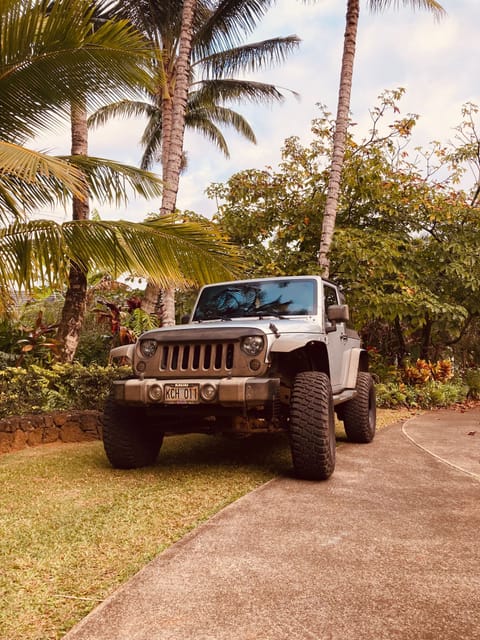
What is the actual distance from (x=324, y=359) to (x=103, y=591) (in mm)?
3057

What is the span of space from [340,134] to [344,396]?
21.0 ft

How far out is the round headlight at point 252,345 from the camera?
460cm

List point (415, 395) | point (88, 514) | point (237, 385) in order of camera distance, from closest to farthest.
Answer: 1. point (88, 514)
2. point (237, 385)
3. point (415, 395)

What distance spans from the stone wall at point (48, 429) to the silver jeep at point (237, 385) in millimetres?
1952

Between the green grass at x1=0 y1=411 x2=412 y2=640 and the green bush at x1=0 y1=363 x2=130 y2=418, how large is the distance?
1039 mm

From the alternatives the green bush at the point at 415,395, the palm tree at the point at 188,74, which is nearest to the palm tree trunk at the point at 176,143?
the palm tree at the point at 188,74


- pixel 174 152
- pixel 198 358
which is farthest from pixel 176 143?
pixel 198 358

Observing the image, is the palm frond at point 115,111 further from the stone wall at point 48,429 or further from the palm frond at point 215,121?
the stone wall at point 48,429

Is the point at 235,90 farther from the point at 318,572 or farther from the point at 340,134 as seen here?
the point at 318,572

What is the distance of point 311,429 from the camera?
448 centimetres

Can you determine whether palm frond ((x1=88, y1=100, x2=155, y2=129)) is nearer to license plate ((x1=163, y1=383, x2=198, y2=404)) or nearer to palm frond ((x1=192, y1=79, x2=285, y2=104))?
palm frond ((x1=192, y1=79, x2=285, y2=104))

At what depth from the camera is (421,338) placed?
14.5 meters

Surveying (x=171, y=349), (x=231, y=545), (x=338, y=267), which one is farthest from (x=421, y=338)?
(x=231, y=545)

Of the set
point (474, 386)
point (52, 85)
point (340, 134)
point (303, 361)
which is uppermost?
point (340, 134)
